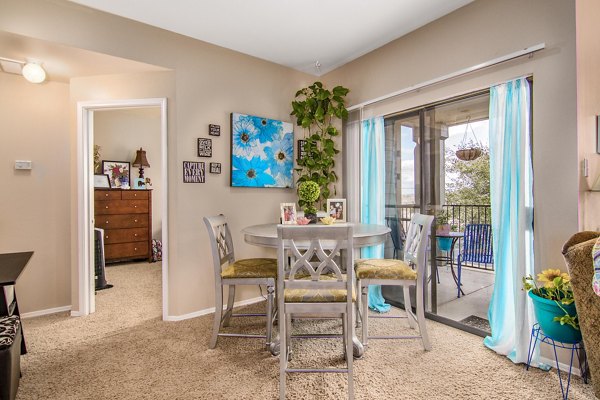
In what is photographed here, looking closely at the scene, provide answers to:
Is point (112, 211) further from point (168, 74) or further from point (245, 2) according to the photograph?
point (245, 2)

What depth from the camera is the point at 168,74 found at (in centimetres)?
291

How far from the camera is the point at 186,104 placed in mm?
2945

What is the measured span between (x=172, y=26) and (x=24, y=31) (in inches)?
41.6

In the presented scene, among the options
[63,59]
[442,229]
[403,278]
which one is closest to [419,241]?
[403,278]

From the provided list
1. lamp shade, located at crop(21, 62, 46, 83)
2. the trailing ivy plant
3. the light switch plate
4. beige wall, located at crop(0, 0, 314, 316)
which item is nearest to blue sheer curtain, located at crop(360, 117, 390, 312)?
the trailing ivy plant

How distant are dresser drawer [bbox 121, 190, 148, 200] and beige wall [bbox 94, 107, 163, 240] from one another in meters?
0.42

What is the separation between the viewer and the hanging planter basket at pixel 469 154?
2572 mm

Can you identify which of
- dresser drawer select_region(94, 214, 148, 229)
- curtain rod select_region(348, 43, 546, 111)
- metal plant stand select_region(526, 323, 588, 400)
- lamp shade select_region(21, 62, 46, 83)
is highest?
lamp shade select_region(21, 62, 46, 83)

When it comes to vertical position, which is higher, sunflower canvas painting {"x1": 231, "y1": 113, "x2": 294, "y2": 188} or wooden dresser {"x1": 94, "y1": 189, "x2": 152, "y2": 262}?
sunflower canvas painting {"x1": 231, "y1": 113, "x2": 294, "y2": 188}

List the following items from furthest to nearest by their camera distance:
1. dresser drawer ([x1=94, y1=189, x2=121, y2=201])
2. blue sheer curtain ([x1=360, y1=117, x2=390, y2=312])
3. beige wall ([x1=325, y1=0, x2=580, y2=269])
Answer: dresser drawer ([x1=94, y1=189, x2=121, y2=201]) → blue sheer curtain ([x1=360, y1=117, x2=390, y2=312]) → beige wall ([x1=325, y1=0, x2=580, y2=269])

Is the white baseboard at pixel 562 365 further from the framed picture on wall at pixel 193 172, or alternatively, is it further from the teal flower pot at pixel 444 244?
the framed picture on wall at pixel 193 172

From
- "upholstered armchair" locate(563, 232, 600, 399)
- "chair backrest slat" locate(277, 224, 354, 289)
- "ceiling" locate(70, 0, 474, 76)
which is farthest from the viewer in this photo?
"ceiling" locate(70, 0, 474, 76)

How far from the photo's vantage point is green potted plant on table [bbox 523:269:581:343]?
5.57 feet

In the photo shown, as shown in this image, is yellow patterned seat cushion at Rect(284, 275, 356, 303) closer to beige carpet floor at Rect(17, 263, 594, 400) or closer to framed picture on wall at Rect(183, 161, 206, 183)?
beige carpet floor at Rect(17, 263, 594, 400)
